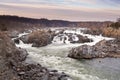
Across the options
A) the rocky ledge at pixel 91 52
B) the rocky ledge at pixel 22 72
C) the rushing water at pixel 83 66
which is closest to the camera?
the rocky ledge at pixel 22 72

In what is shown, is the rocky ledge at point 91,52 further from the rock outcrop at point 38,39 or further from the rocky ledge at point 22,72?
the rocky ledge at point 22,72

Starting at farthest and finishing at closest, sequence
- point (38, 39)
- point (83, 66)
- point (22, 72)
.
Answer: point (38, 39)
point (83, 66)
point (22, 72)

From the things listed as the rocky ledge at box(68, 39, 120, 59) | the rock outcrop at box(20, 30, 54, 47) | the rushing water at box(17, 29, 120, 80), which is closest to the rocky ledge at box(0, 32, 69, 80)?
the rushing water at box(17, 29, 120, 80)

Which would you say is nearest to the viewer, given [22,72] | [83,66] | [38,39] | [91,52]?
[22,72]

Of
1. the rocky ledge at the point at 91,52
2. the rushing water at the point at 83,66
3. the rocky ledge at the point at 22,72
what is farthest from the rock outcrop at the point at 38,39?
the rocky ledge at the point at 22,72

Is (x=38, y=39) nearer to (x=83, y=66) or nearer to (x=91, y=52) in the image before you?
(x=91, y=52)

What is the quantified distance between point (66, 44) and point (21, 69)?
37.4 metres

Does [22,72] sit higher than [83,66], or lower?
higher

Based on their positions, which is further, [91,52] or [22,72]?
[91,52]

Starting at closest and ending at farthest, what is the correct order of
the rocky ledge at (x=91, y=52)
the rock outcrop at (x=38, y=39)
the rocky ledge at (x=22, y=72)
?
1. the rocky ledge at (x=22, y=72)
2. the rocky ledge at (x=91, y=52)
3. the rock outcrop at (x=38, y=39)

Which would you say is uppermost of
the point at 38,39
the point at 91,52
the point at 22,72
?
the point at 22,72

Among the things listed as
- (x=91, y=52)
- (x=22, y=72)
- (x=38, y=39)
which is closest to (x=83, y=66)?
(x=91, y=52)

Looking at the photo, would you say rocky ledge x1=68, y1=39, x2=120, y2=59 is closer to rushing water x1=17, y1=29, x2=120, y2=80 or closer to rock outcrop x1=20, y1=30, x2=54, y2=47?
rushing water x1=17, y1=29, x2=120, y2=80

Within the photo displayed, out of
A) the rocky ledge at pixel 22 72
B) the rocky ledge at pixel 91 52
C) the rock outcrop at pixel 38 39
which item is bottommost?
the rock outcrop at pixel 38 39
